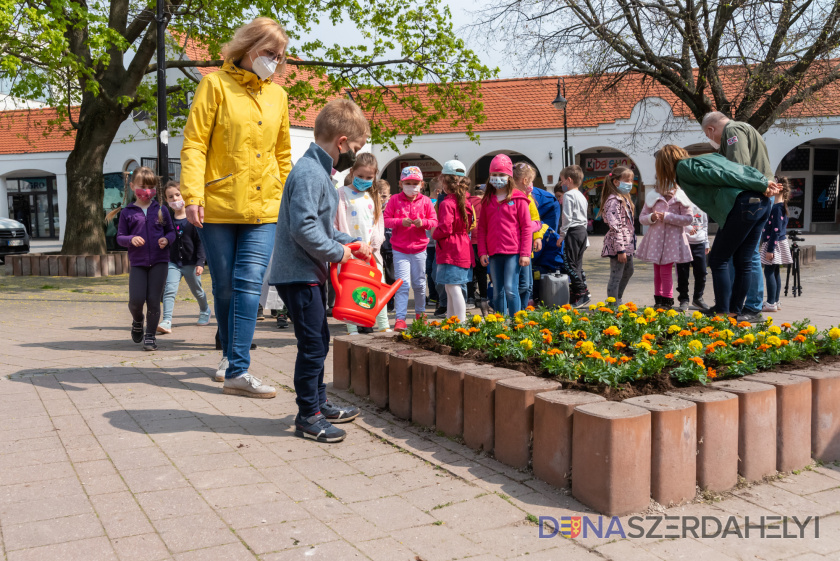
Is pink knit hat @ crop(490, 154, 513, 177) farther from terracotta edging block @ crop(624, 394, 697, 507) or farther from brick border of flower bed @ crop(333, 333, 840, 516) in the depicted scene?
terracotta edging block @ crop(624, 394, 697, 507)

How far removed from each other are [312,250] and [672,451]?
1.93 m

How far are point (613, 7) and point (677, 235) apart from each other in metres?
7.13

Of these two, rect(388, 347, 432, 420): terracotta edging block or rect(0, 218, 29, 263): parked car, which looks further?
rect(0, 218, 29, 263): parked car

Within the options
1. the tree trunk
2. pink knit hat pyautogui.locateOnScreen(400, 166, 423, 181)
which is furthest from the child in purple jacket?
the tree trunk

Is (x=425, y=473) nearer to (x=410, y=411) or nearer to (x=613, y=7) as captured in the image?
(x=410, y=411)

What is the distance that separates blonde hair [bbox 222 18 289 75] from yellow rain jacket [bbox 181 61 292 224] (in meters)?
0.12

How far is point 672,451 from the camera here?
315 cm

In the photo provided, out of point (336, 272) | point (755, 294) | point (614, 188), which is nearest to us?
point (336, 272)

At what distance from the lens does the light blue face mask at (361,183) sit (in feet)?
21.8

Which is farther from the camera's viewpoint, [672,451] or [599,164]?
[599,164]

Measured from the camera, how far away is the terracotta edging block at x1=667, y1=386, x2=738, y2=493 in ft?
10.7

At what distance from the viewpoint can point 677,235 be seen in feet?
27.8

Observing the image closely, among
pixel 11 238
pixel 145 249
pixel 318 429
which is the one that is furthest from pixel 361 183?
pixel 11 238

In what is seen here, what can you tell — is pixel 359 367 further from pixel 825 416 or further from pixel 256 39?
pixel 825 416
